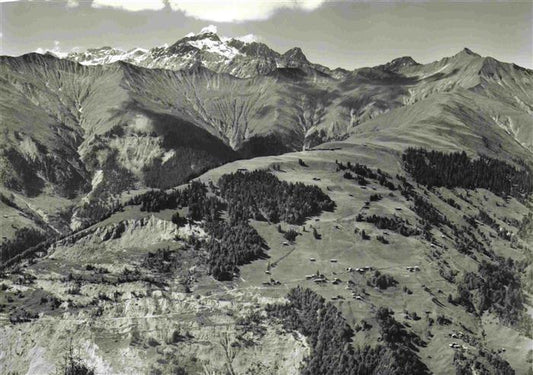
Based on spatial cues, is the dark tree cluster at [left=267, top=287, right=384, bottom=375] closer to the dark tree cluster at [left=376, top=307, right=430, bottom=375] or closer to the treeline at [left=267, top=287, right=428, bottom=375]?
the treeline at [left=267, top=287, right=428, bottom=375]

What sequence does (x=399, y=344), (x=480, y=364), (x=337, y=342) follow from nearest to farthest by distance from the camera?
1. (x=480, y=364)
2. (x=399, y=344)
3. (x=337, y=342)

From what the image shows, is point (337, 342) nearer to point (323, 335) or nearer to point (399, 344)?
point (323, 335)

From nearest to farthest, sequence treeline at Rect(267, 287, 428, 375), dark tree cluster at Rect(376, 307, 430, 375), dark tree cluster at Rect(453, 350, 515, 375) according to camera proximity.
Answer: dark tree cluster at Rect(376, 307, 430, 375), treeline at Rect(267, 287, 428, 375), dark tree cluster at Rect(453, 350, 515, 375)

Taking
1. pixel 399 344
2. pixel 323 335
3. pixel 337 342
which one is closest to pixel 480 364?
pixel 399 344

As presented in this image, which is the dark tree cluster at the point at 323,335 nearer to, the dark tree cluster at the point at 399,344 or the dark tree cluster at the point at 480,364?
the dark tree cluster at the point at 399,344

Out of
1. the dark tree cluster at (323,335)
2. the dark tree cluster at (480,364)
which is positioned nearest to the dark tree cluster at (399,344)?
the dark tree cluster at (323,335)

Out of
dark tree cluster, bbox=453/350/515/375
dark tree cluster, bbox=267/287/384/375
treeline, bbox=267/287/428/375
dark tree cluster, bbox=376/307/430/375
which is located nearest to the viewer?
dark tree cluster, bbox=376/307/430/375

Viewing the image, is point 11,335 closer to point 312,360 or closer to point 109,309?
point 109,309

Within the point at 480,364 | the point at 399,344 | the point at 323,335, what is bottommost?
the point at 480,364

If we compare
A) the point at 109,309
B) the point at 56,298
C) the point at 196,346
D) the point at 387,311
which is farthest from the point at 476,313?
the point at 56,298

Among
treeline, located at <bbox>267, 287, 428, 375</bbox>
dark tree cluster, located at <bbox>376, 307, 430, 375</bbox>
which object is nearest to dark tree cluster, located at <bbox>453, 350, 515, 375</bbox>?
dark tree cluster, located at <bbox>376, 307, 430, 375</bbox>
